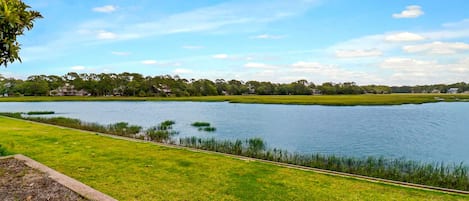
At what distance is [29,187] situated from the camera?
6.72m

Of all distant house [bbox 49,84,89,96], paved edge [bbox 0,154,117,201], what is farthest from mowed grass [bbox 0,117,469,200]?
distant house [bbox 49,84,89,96]

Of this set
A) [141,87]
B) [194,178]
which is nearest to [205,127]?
[194,178]

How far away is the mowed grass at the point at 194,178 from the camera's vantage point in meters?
7.45

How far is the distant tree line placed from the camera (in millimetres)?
125500

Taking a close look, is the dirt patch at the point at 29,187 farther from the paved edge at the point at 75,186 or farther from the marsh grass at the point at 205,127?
the marsh grass at the point at 205,127

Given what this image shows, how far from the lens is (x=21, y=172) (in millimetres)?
7867

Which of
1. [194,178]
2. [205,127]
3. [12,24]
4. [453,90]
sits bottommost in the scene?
[205,127]

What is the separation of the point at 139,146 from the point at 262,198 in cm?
825

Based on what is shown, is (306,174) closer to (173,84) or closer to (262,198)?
(262,198)

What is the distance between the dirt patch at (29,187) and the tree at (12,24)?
254cm

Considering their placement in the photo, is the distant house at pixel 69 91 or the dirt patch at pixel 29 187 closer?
the dirt patch at pixel 29 187

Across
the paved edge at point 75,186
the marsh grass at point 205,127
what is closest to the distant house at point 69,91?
the marsh grass at point 205,127

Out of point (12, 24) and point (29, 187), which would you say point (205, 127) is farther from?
point (12, 24)

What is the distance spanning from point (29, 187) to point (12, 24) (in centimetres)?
344
